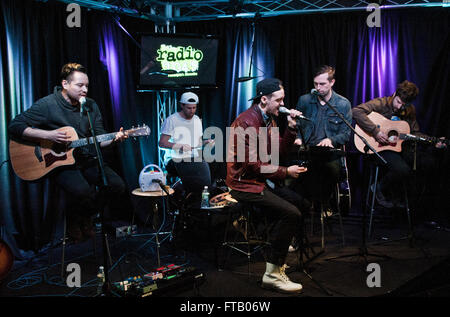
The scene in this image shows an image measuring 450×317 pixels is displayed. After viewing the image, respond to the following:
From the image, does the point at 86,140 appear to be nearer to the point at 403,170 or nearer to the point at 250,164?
the point at 250,164

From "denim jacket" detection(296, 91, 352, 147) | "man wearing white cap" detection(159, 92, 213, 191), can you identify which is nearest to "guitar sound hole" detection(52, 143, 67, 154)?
"man wearing white cap" detection(159, 92, 213, 191)

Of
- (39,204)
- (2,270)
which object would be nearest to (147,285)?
(2,270)

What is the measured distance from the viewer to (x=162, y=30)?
7133mm

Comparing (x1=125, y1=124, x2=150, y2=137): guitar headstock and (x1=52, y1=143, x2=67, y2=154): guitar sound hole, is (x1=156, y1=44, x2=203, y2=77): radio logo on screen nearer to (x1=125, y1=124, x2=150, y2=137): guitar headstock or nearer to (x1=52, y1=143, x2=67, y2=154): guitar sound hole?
Result: (x1=125, y1=124, x2=150, y2=137): guitar headstock

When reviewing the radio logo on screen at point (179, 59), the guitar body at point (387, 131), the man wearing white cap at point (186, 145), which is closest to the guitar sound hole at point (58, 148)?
the man wearing white cap at point (186, 145)

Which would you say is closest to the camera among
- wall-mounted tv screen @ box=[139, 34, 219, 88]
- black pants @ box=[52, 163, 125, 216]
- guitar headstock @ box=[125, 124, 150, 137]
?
black pants @ box=[52, 163, 125, 216]

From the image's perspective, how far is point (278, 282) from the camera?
3861 mm

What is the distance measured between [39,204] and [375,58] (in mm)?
5963

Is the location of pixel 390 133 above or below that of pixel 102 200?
above

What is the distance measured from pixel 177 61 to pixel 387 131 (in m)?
3.60

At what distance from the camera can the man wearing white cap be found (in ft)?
19.1

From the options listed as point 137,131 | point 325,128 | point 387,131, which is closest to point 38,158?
point 137,131

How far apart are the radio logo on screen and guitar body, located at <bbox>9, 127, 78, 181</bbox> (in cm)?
262
